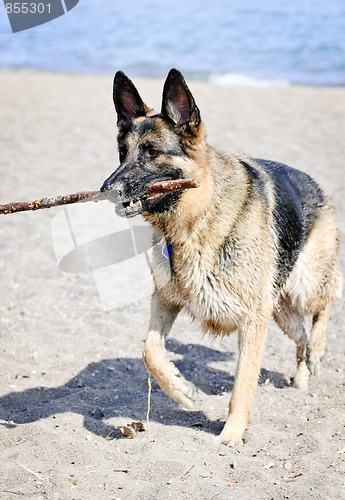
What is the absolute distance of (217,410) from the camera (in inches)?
191

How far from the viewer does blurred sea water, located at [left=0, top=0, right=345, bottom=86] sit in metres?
19.5

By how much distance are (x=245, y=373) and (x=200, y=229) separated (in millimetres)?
971

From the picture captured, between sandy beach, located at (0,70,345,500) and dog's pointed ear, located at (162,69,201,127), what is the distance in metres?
1.25

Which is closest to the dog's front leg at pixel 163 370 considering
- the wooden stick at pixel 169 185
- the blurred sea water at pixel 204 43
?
the wooden stick at pixel 169 185

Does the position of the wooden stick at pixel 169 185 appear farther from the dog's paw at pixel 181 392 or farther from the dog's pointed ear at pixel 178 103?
the dog's paw at pixel 181 392

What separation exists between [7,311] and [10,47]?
20095mm

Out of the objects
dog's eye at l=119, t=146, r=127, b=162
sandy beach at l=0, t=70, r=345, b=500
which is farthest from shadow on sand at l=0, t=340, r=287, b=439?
dog's eye at l=119, t=146, r=127, b=162

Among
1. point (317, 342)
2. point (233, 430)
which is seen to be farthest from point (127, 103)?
point (317, 342)

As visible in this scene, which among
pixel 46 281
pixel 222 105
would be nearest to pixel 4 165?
pixel 46 281

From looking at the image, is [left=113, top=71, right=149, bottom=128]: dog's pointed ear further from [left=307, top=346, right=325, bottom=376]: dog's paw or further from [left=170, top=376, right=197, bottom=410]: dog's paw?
[left=307, top=346, right=325, bottom=376]: dog's paw

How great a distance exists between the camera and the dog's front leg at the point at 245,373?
4.45 m

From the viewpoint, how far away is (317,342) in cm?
545

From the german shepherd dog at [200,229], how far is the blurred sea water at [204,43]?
1370 centimetres

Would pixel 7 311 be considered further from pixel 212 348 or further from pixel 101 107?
pixel 101 107
